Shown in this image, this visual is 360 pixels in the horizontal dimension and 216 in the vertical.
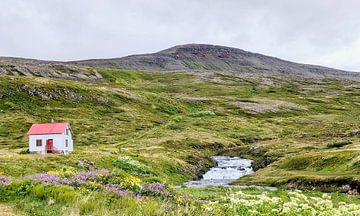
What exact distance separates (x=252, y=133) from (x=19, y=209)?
374 feet

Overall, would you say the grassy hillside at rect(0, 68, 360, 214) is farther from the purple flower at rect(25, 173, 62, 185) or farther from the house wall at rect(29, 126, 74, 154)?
the purple flower at rect(25, 173, 62, 185)

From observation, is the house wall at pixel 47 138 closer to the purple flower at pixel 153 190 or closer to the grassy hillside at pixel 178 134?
the grassy hillside at pixel 178 134

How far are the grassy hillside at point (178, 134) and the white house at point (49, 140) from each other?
11.6 feet

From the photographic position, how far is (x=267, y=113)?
179750 mm

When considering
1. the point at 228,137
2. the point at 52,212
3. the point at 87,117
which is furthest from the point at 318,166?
the point at 87,117

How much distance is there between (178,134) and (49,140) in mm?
39541

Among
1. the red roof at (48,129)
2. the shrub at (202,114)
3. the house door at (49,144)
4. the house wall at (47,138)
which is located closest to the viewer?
the house wall at (47,138)

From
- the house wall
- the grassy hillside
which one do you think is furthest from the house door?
the grassy hillside

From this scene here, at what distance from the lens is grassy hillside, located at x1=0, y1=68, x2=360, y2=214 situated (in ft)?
180

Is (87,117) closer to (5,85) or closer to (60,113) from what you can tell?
(60,113)

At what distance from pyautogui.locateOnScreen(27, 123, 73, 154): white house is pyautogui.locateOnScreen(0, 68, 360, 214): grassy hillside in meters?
3.53

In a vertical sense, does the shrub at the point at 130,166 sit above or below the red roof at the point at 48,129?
below

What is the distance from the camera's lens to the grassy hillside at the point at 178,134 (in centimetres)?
5488

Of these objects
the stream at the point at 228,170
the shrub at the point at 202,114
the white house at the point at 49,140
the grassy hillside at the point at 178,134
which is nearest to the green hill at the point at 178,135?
the shrub at the point at 202,114
